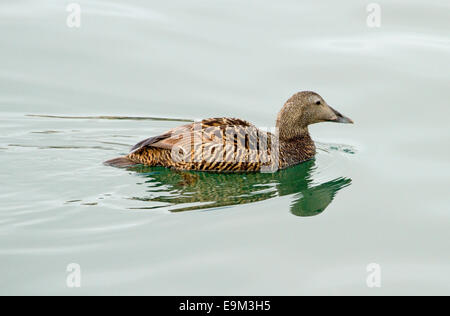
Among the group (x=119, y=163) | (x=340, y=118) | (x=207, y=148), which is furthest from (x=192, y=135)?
(x=340, y=118)

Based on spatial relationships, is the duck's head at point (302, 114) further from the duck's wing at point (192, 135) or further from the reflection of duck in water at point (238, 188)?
the duck's wing at point (192, 135)

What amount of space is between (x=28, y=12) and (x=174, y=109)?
4.27 metres

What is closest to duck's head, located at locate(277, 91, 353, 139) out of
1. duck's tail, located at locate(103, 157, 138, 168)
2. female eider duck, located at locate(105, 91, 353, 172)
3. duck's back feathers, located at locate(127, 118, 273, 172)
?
female eider duck, located at locate(105, 91, 353, 172)

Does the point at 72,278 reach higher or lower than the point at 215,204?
lower

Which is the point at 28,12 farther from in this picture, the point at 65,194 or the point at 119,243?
the point at 119,243

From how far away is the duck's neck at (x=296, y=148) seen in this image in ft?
33.9

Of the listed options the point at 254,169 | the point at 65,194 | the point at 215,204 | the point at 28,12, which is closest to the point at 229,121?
the point at 254,169

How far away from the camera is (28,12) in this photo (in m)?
14.6

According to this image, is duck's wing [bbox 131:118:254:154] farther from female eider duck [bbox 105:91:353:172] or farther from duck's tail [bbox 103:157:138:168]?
duck's tail [bbox 103:157:138:168]

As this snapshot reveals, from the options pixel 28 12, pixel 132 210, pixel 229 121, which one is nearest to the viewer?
pixel 132 210

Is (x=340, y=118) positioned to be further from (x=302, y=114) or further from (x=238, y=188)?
(x=238, y=188)

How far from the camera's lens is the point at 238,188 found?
9.31 m

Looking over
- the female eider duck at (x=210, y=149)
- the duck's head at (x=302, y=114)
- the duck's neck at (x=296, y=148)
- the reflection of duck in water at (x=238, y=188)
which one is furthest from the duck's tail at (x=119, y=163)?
the duck's head at (x=302, y=114)

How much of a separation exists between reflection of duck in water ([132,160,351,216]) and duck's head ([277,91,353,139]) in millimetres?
640
